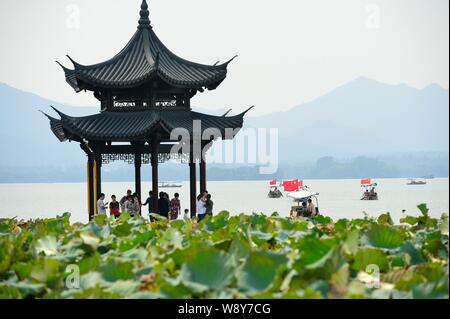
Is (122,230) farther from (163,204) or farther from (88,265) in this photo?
(163,204)

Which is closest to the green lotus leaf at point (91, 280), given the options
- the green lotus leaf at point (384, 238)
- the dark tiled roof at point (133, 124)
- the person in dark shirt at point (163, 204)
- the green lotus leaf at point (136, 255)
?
the green lotus leaf at point (136, 255)

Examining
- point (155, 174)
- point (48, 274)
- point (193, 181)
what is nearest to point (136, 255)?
point (48, 274)

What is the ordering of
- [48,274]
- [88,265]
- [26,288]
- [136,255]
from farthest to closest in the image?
[136,255] < [88,265] < [48,274] < [26,288]

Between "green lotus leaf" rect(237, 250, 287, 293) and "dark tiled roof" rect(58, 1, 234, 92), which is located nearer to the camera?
"green lotus leaf" rect(237, 250, 287, 293)

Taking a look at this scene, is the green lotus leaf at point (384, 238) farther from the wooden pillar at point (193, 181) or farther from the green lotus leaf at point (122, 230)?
the wooden pillar at point (193, 181)

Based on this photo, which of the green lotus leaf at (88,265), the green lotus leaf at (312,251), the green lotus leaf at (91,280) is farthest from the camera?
the green lotus leaf at (88,265)

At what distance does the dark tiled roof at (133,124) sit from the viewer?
2384 cm

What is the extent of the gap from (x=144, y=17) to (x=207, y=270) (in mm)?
22314

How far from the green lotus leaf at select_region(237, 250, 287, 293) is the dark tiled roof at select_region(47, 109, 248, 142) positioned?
18.4m

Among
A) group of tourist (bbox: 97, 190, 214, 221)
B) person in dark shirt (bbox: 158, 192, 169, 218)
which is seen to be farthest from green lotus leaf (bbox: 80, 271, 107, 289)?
person in dark shirt (bbox: 158, 192, 169, 218)

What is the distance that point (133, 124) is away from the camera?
24.5 m

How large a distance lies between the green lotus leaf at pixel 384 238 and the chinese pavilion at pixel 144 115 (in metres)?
17.1

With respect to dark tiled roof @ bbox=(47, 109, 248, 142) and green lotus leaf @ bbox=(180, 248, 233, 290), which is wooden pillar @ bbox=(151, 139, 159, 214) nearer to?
dark tiled roof @ bbox=(47, 109, 248, 142)

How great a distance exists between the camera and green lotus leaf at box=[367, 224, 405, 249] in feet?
21.5
